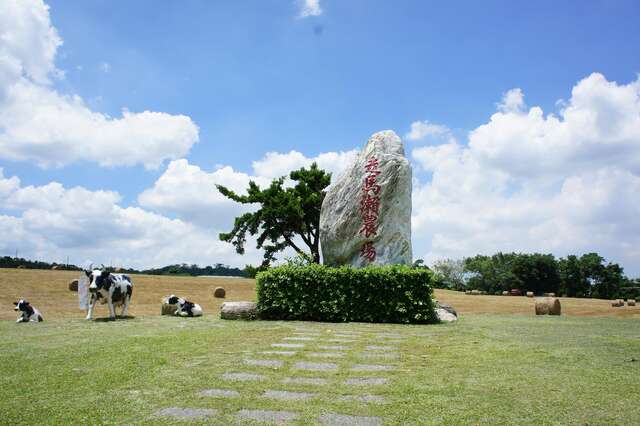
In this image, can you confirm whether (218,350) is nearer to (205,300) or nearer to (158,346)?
(158,346)

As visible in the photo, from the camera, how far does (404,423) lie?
4.57 meters

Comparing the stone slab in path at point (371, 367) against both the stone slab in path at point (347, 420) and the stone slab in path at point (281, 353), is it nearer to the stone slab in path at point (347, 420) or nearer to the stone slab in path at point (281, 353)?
the stone slab in path at point (281, 353)

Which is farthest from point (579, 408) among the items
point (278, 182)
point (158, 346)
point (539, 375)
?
point (278, 182)

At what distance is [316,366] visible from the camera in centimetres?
701

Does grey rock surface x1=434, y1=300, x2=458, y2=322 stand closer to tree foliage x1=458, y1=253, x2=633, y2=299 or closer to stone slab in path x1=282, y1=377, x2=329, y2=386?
stone slab in path x1=282, y1=377, x2=329, y2=386

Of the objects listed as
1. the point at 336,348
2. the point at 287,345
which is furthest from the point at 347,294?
the point at 336,348

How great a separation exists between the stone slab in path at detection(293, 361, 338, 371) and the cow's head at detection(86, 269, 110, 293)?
8.11m

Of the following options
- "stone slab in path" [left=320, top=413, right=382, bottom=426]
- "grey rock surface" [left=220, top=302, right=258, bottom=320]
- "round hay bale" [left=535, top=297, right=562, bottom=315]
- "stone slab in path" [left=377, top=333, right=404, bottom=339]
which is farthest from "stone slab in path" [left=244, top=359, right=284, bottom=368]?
"round hay bale" [left=535, top=297, right=562, bottom=315]

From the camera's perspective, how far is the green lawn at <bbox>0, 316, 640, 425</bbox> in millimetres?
4855

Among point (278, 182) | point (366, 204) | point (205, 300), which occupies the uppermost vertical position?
point (278, 182)

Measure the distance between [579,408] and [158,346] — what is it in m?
6.64

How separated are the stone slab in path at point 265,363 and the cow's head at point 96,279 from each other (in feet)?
24.5

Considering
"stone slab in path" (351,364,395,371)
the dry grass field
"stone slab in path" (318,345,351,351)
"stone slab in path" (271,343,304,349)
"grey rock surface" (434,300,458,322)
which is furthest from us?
the dry grass field

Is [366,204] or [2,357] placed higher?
[366,204]
